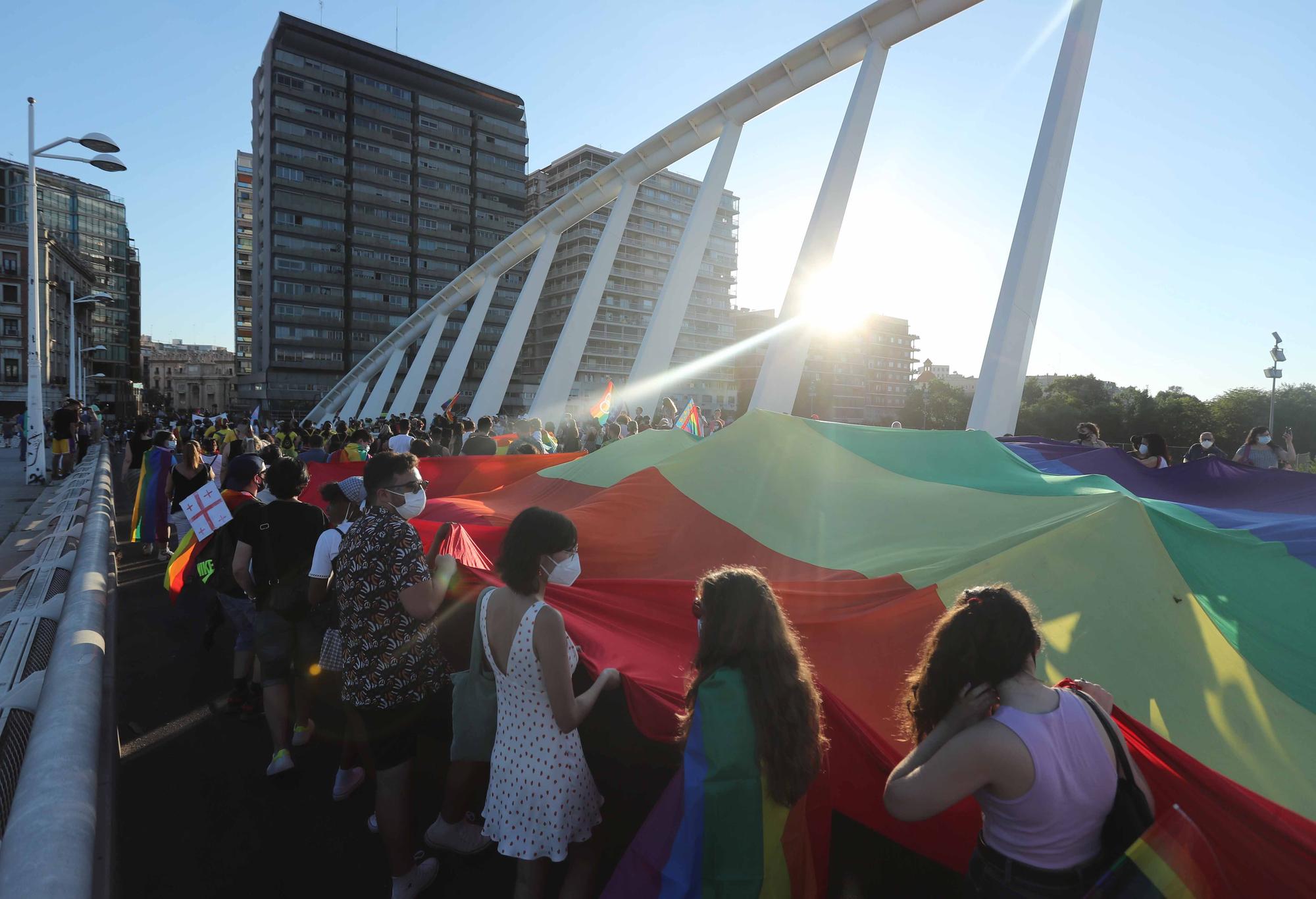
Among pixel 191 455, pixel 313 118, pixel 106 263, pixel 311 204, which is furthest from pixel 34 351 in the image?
pixel 106 263

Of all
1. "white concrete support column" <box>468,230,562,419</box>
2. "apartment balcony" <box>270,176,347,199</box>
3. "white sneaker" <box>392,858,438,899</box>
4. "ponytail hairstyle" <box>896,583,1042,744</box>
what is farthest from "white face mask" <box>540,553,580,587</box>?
"apartment balcony" <box>270,176,347,199</box>

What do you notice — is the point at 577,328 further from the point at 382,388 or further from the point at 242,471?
the point at 382,388

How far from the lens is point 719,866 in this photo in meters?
2.19

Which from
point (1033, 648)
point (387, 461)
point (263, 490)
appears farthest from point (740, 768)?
point (263, 490)

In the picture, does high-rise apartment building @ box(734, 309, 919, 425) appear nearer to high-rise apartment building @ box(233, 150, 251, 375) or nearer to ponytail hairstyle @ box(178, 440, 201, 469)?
high-rise apartment building @ box(233, 150, 251, 375)

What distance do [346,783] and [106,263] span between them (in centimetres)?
11683

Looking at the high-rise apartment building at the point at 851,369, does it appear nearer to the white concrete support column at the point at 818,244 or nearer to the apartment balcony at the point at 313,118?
the apartment balcony at the point at 313,118

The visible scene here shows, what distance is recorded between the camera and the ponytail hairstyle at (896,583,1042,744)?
1828 millimetres

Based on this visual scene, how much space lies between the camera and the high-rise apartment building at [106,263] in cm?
8644

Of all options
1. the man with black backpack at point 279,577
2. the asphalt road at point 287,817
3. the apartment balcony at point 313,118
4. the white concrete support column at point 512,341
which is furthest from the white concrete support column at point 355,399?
the man with black backpack at point 279,577

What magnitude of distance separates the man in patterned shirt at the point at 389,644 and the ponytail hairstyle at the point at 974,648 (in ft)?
6.87

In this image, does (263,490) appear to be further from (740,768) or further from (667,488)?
(740,768)

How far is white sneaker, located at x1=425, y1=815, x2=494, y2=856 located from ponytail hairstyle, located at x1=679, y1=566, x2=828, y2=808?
6.50 feet

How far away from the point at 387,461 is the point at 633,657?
148 centimetres
